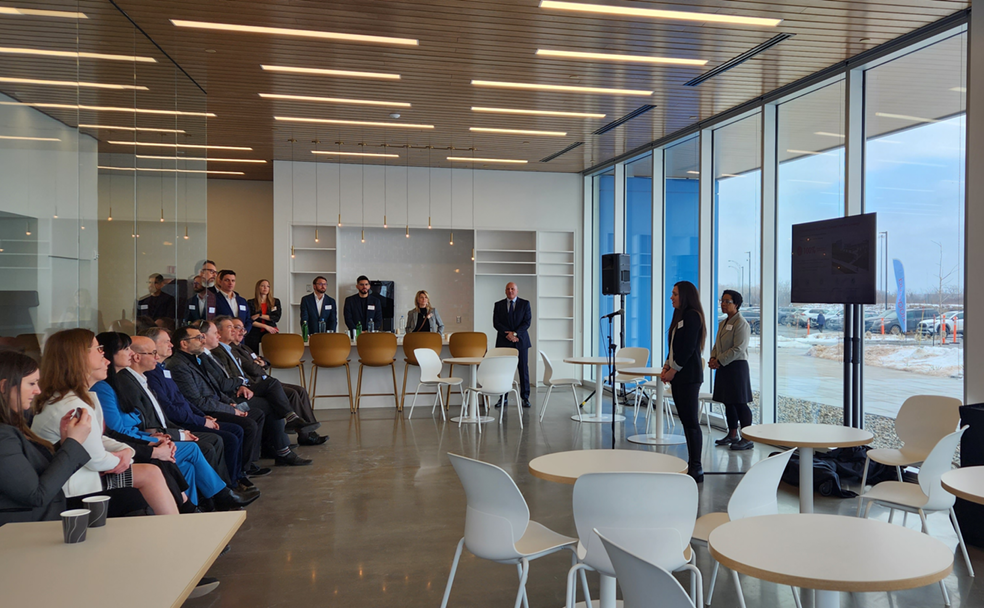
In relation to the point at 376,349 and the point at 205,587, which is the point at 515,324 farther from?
the point at 205,587

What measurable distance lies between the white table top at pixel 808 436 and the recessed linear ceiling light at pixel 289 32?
12.5 feet

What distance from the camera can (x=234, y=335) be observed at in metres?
6.32

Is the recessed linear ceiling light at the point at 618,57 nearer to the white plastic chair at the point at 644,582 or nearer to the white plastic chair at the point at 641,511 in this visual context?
the white plastic chair at the point at 641,511

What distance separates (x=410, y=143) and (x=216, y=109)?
251 centimetres

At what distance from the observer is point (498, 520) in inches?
107

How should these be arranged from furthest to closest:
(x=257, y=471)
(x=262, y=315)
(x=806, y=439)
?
1. (x=262, y=315)
2. (x=257, y=471)
3. (x=806, y=439)

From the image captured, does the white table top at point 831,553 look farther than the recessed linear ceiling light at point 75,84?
No

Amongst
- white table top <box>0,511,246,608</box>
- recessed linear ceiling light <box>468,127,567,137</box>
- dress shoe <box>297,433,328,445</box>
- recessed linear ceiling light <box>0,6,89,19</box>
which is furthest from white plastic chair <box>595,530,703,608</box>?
recessed linear ceiling light <box>468,127,567,137</box>

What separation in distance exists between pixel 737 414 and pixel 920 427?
8.42ft

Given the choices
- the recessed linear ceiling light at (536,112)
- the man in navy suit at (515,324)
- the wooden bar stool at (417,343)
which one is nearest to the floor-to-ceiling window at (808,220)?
the recessed linear ceiling light at (536,112)

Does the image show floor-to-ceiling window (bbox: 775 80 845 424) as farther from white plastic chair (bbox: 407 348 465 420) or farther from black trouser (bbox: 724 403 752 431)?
white plastic chair (bbox: 407 348 465 420)

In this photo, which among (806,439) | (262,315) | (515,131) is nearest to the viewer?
(806,439)

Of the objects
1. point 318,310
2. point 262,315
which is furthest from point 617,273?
point 262,315

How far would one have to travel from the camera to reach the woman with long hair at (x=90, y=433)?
3143 millimetres
